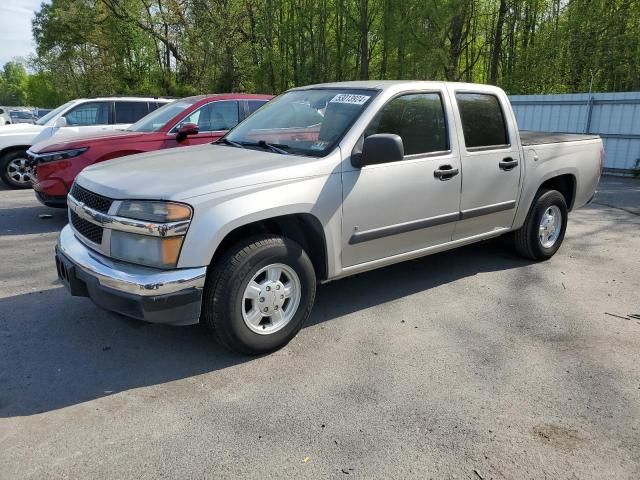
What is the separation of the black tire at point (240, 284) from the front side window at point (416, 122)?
1.17 metres

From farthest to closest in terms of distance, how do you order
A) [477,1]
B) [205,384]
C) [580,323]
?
1. [477,1]
2. [580,323]
3. [205,384]

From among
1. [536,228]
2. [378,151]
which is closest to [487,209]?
[536,228]

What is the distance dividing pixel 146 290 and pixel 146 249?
0.26 metres

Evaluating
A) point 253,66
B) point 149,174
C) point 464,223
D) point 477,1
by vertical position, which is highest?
point 477,1

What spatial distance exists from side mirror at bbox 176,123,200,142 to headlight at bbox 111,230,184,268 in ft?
13.6

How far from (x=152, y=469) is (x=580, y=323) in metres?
3.38

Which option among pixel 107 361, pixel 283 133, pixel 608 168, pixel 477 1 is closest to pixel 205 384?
pixel 107 361

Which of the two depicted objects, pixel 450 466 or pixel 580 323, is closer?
pixel 450 466

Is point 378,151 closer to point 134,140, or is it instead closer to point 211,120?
point 134,140

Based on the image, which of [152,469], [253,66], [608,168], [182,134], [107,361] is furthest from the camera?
[253,66]

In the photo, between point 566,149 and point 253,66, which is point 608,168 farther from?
point 253,66

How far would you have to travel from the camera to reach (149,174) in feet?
11.9

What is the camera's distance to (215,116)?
809 centimetres

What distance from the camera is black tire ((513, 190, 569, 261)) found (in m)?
5.62
